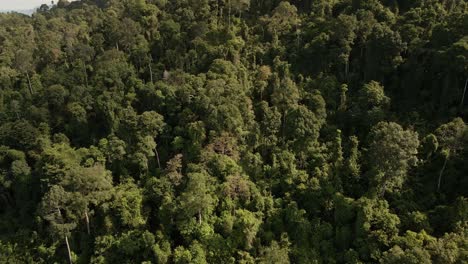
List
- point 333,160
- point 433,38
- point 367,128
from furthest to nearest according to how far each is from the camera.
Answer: point 433,38 → point 367,128 → point 333,160

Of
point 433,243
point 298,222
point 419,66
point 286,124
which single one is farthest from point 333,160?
point 419,66

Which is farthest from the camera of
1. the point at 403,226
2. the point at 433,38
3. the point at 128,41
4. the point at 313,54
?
the point at 128,41

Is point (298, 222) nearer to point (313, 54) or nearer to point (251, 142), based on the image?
point (251, 142)

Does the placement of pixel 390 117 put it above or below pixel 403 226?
above

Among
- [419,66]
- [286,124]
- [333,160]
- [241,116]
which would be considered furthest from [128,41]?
[419,66]

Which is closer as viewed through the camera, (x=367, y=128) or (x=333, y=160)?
(x=333, y=160)

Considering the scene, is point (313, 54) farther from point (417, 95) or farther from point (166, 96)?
point (166, 96)

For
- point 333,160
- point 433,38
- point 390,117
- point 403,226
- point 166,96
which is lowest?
point 403,226
